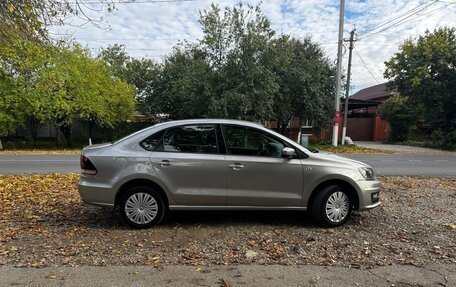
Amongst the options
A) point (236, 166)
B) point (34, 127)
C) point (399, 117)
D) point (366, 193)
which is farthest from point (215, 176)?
point (399, 117)

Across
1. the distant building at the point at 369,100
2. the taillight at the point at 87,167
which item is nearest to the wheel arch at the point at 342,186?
the taillight at the point at 87,167

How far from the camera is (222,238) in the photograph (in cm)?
520

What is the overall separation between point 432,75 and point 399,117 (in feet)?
20.3

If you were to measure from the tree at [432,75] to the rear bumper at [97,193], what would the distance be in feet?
77.6

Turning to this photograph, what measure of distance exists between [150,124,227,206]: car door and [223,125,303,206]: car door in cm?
16

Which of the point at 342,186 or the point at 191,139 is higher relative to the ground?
the point at 191,139

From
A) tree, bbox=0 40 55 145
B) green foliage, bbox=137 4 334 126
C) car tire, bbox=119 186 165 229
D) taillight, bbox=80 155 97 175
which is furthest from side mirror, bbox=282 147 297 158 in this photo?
tree, bbox=0 40 55 145

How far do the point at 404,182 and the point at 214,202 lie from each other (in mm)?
6449

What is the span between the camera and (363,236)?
5332 millimetres

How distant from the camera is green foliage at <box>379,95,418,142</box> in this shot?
99.3 feet

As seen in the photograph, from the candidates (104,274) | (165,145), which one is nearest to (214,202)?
(165,145)

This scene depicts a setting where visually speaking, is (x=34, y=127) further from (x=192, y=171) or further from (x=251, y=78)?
(x=192, y=171)

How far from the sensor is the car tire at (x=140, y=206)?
18.2 feet

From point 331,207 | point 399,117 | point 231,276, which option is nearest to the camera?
point 231,276
